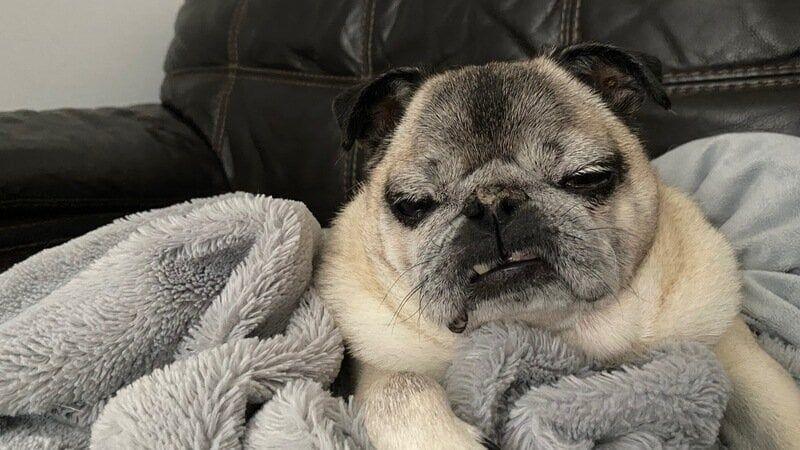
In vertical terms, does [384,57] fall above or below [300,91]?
above

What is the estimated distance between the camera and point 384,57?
187 centimetres

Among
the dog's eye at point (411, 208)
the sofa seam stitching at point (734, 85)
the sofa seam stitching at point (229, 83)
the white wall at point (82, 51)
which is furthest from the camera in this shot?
the white wall at point (82, 51)

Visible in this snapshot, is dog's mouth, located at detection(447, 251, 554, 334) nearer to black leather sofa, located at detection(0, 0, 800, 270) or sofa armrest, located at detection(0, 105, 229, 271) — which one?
black leather sofa, located at detection(0, 0, 800, 270)

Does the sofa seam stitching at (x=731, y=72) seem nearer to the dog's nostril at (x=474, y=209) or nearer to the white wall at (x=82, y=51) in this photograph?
the dog's nostril at (x=474, y=209)

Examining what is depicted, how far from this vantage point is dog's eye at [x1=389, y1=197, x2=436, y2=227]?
1062mm

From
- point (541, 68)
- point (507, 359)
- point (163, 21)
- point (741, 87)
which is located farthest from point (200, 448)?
point (163, 21)

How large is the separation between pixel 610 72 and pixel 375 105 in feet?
1.53

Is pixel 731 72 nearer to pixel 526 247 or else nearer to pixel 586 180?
pixel 586 180

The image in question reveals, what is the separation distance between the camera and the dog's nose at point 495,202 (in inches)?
36.8

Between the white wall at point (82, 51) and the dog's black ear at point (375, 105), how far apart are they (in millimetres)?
1649

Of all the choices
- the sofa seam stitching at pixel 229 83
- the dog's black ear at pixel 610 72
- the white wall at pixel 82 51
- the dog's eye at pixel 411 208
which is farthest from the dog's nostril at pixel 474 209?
the white wall at pixel 82 51

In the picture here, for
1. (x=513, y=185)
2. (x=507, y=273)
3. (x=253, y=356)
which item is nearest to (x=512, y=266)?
(x=507, y=273)

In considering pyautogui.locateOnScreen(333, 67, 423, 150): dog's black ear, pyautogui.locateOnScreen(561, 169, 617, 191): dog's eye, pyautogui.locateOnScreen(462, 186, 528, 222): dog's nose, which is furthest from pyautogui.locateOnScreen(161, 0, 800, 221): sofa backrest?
pyautogui.locateOnScreen(462, 186, 528, 222): dog's nose

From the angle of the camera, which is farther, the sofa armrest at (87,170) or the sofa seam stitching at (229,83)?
the sofa seam stitching at (229,83)
